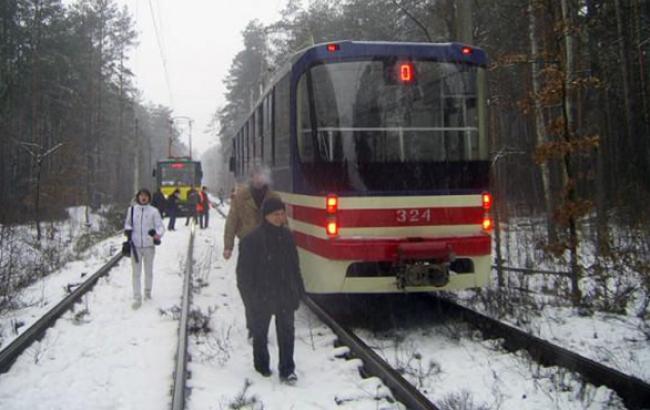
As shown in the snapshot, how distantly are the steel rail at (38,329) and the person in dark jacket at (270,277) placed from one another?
2623 mm

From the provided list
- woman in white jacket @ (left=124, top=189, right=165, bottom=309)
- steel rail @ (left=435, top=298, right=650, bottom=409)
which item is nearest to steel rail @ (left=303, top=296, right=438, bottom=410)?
steel rail @ (left=435, top=298, right=650, bottom=409)

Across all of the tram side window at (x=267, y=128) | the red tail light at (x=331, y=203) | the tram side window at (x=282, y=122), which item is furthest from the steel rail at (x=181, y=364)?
the tram side window at (x=267, y=128)

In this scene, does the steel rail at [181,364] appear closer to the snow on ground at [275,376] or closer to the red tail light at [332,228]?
the snow on ground at [275,376]

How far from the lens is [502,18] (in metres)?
16.0

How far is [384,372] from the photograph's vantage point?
542 cm

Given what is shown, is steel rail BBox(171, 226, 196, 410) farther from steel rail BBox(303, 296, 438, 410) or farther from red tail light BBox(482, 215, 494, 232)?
red tail light BBox(482, 215, 494, 232)

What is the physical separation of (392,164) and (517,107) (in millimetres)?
4576

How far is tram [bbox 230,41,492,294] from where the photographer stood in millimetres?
7031

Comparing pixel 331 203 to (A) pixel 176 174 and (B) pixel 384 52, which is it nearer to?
(B) pixel 384 52

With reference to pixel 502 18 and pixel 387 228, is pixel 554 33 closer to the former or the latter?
pixel 387 228

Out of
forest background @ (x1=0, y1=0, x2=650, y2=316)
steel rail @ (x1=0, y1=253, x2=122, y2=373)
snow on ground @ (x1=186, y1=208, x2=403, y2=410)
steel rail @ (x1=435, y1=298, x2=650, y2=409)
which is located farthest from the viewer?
forest background @ (x1=0, y1=0, x2=650, y2=316)

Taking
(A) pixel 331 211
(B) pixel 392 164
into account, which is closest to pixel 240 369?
(A) pixel 331 211

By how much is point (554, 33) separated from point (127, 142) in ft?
198

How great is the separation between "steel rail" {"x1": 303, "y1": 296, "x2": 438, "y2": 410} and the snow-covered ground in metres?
0.10
